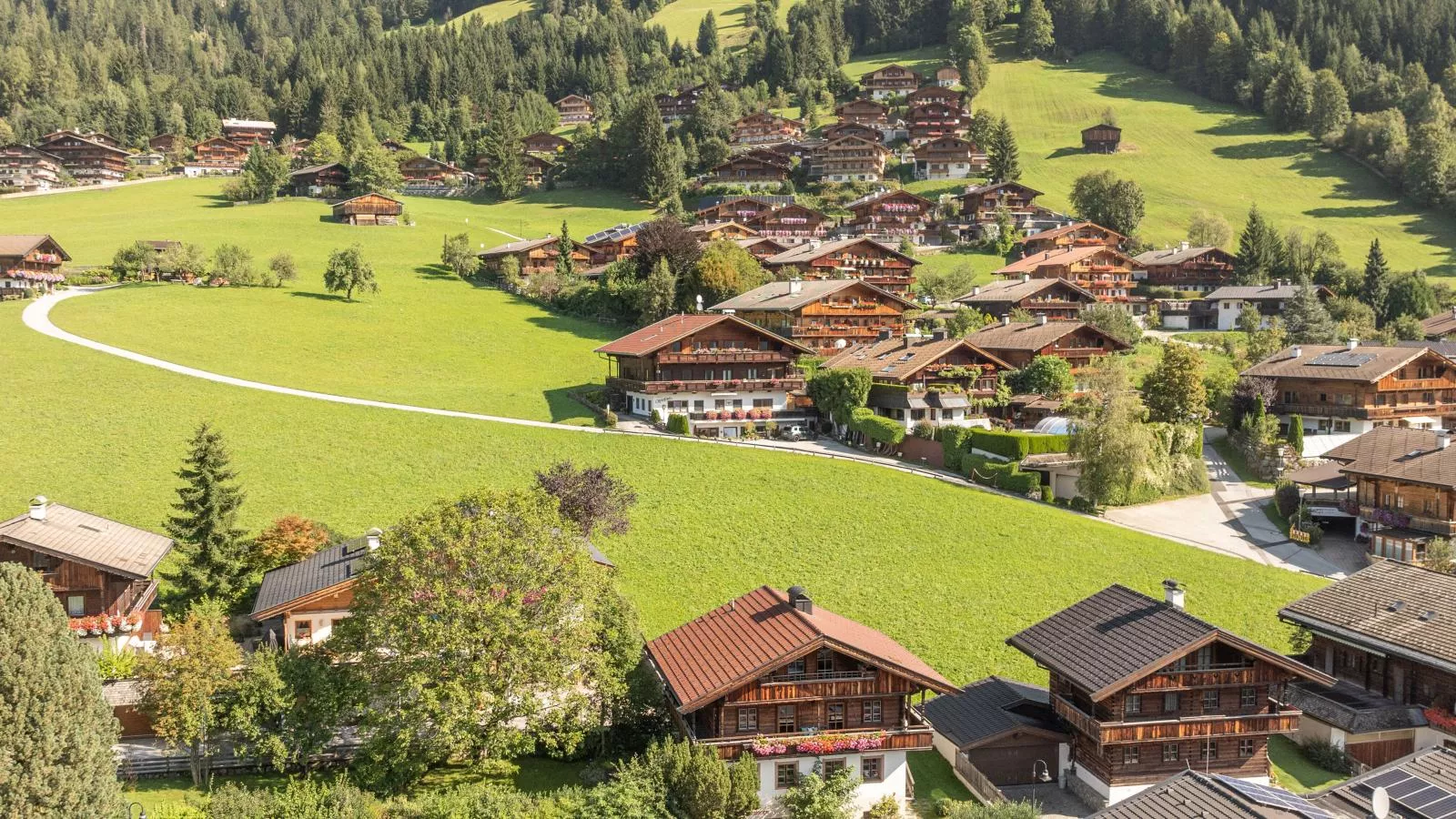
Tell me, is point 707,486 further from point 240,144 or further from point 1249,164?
point 240,144

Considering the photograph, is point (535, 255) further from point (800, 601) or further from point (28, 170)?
point (28, 170)

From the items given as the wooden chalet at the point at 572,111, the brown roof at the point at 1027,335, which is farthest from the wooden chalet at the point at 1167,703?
the wooden chalet at the point at 572,111

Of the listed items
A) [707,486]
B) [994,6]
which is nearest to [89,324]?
[707,486]

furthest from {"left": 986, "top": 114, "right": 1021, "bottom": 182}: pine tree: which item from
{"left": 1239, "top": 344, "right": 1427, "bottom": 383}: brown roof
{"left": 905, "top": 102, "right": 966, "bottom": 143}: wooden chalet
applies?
{"left": 1239, "top": 344, "right": 1427, "bottom": 383}: brown roof

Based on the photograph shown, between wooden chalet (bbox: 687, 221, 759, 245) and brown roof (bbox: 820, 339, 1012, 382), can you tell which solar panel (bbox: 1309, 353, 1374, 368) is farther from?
wooden chalet (bbox: 687, 221, 759, 245)

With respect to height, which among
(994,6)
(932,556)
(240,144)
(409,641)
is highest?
(994,6)

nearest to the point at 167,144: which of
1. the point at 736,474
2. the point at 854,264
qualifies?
the point at 854,264

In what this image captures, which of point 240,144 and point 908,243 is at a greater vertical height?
point 240,144
